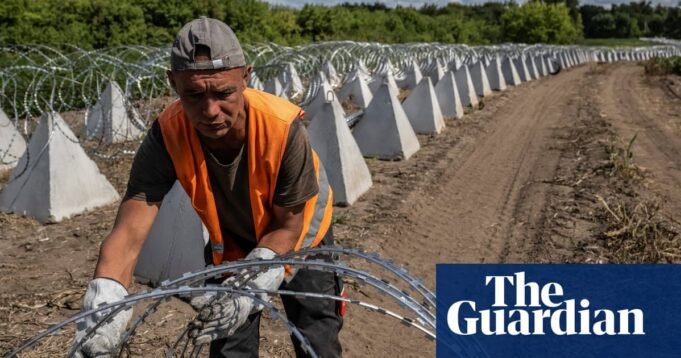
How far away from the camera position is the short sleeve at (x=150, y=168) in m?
2.64

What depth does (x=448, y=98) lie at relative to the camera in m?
14.2

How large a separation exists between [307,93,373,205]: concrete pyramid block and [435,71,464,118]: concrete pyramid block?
6.77 metres

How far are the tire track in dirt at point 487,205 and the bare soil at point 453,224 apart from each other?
0.06 ft

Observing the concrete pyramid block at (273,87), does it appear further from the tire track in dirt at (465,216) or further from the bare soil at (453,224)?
the tire track in dirt at (465,216)

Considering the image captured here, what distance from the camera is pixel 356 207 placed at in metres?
7.43

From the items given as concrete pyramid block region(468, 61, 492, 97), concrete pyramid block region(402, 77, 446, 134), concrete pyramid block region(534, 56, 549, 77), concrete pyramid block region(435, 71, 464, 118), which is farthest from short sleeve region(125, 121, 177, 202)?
concrete pyramid block region(534, 56, 549, 77)

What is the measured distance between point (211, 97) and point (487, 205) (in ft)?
18.9

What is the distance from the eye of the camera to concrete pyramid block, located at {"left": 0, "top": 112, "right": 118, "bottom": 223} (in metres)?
7.05

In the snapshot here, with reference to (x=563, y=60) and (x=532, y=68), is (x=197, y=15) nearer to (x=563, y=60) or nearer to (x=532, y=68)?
(x=532, y=68)

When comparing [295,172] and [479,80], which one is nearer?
[295,172]

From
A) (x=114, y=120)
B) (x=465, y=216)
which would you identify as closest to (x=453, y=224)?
(x=465, y=216)

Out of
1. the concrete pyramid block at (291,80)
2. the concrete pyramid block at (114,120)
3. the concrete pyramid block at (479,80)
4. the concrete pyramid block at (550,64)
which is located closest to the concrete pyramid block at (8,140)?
the concrete pyramid block at (114,120)

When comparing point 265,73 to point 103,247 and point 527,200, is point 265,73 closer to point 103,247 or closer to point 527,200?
point 527,200

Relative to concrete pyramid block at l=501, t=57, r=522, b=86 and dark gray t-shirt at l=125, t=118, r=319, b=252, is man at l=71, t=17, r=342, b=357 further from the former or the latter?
concrete pyramid block at l=501, t=57, r=522, b=86
